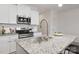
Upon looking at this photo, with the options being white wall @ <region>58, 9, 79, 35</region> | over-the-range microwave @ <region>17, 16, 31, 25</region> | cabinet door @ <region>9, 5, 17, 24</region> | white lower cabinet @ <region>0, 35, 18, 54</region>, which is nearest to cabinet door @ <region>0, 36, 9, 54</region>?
white lower cabinet @ <region>0, 35, 18, 54</region>

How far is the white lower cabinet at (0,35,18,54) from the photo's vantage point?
2.98 m

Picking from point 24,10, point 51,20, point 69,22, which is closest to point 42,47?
point 24,10

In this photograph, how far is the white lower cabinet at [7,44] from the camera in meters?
2.98

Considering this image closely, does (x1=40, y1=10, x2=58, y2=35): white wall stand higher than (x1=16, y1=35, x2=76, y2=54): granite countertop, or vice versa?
(x1=40, y1=10, x2=58, y2=35): white wall

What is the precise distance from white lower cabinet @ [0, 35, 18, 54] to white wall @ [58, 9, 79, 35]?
3281 millimetres

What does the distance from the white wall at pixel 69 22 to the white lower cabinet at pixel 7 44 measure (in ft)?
10.8

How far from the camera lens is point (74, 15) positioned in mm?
5195

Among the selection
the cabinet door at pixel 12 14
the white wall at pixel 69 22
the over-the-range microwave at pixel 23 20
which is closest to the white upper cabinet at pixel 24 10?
A: the over-the-range microwave at pixel 23 20

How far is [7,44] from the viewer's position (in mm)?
3162

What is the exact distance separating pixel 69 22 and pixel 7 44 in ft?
12.6

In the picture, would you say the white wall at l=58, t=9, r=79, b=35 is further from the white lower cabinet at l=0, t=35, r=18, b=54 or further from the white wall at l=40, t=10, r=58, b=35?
the white lower cabinet at l=0, t=35, r=18, b=54
